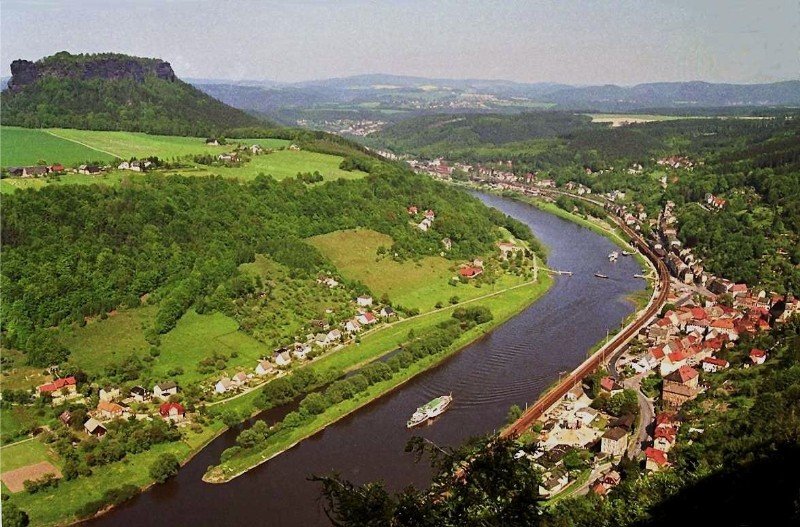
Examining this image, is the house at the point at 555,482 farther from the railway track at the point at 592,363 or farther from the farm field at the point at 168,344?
the farm field at the point at 168,344

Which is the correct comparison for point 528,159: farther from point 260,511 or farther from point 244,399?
point 260,511

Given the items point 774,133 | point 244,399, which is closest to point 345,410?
point 244,399

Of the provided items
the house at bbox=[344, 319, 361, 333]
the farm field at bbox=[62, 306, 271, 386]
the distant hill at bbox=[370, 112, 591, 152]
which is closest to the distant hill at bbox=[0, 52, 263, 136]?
the farm field at bbox=[62, 306, 271, 386]

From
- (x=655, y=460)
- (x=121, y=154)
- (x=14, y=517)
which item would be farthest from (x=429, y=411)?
(x=121, y=154)

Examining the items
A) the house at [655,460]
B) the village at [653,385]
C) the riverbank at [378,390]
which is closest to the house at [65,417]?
the riverbank at [378,390]

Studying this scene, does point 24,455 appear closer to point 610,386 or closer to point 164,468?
point 164,468

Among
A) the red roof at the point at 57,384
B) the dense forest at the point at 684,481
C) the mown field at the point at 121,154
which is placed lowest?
the red roof at the point at 57,384
